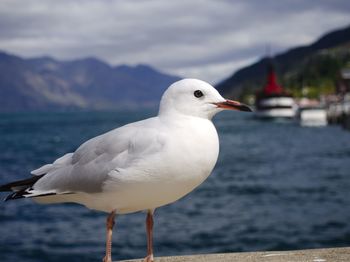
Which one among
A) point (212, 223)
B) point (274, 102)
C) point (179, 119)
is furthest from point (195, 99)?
point (274, 102)

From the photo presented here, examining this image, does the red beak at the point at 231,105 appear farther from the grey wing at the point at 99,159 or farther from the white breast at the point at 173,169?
the grey wing at the point at 99,159

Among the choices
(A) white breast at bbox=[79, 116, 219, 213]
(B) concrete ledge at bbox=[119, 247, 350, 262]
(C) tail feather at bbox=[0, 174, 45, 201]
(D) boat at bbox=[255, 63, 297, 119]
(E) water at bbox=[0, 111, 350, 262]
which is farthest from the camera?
(D) boat at bbox=[255, 63, 297, 119]

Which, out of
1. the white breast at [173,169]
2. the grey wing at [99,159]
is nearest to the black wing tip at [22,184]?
the grey wing at [99,159]

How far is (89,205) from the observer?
432 cm

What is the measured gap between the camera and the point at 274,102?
105500 mm

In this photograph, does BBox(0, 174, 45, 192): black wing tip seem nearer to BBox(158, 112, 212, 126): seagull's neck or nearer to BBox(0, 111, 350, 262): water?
BBox(158, 112, 212, 126): seagull's neck

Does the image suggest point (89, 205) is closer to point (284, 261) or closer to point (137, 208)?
point (137, 208)

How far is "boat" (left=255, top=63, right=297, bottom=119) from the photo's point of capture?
10431cm

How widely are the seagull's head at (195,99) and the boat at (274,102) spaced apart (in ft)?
328

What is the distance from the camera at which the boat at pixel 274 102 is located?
10431 cm

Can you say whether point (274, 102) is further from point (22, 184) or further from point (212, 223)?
point (22, 184)

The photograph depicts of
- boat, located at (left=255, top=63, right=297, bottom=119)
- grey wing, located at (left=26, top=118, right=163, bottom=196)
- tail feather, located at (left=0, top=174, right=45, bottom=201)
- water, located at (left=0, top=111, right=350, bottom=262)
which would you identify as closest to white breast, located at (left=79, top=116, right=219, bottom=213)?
grey wing, located at (left=26, top=118, right=163, bottom=196)

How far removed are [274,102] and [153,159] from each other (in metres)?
103

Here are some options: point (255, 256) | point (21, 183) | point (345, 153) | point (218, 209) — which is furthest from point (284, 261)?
point (345, 153)
